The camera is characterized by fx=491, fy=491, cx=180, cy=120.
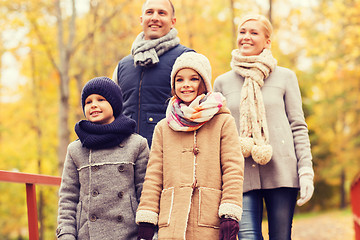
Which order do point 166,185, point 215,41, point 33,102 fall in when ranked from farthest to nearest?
point 33,102
point 215,41
point 166,185

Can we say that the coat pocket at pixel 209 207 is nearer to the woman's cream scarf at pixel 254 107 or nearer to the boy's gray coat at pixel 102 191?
the boy's gray coat at pixel 102 191

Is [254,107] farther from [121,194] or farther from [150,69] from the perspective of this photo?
[121,194]

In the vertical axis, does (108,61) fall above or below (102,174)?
above

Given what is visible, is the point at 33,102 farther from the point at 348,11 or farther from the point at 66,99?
the point at 348,11

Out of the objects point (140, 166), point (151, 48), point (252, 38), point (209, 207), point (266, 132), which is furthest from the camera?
point (151, 48)

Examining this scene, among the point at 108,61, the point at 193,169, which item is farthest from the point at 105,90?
the point at 108,61

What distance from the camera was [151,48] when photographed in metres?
3.74

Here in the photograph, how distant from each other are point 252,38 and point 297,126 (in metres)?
0.73

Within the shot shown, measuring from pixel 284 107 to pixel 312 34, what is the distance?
18289 millimetres

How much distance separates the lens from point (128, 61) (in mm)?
3900

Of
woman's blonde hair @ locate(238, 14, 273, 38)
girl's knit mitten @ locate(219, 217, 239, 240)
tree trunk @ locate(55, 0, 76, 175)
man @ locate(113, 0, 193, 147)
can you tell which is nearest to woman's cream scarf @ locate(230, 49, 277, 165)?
woman's blonde hair @ locate(238, 14, 273, 38)

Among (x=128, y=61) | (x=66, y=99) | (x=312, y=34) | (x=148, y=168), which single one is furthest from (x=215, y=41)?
(x=148, y=168)

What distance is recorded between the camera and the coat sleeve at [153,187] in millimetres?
2740

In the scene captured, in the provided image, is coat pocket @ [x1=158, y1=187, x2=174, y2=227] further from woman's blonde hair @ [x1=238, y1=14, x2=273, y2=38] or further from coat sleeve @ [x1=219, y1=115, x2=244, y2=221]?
woman's blonde hair @ [x1=238, y1=14, x2=273, y2=38]
